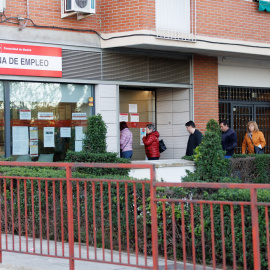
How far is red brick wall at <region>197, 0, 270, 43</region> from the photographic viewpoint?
14758mm

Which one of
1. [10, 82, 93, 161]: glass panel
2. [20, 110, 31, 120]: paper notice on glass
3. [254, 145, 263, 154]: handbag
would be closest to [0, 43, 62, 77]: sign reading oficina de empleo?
[10, 82, 93, 161]: glass panel

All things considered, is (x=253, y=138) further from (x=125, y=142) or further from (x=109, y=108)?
(x=109, y=108)

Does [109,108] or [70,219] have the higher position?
[109,108]

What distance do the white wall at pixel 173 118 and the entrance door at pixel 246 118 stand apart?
2.28 m

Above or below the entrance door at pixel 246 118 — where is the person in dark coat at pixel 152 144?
below

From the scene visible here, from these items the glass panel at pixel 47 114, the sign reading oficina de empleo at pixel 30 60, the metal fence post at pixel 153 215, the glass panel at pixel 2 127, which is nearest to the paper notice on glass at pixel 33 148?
the glass panel at pixel 47 114

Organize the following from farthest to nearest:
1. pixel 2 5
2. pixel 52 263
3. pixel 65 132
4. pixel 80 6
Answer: pixel 65 132, pixel 80 6, pixel 2 5, pixel 52 263

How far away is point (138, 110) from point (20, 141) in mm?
4249

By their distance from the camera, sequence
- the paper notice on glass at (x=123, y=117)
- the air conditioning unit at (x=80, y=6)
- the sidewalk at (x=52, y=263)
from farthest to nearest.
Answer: the paper notice on glass at (x=123, y=117), the air conditioning unit at (x=80, y=6), the sidewalk at (x=52, y=263)

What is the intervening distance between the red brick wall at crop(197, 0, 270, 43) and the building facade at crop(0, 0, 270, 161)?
0.09ft

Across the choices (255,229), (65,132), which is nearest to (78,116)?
(65,132)

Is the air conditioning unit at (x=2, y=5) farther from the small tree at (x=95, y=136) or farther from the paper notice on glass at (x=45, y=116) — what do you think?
the small tree at (x=95, y=136)

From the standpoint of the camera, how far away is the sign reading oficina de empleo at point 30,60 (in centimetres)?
1254

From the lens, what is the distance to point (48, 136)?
44.7ft
